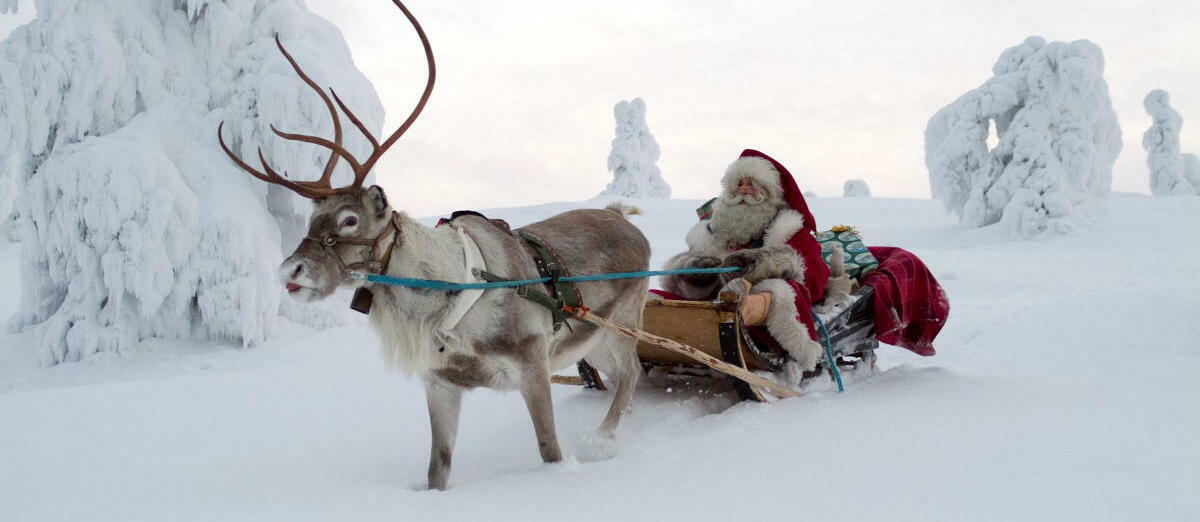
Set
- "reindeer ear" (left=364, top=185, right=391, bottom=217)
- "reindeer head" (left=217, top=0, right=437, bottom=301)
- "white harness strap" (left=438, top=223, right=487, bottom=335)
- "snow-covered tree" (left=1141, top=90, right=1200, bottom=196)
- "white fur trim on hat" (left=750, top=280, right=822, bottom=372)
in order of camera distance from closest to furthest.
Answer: "reindeer head" (left=217, top=0, right=437, bottom=301)
"reindeer ear" (left=364, top=185, right=391, bottom=217)
"white harness strap" (left=438, top=223, right=487, bottom=335)
"white fur trim on hat" (left=750, top=280, right=822, bottom=372)
"snow-covered tree" (left=1141, top=90, right=1200, bottom=196)

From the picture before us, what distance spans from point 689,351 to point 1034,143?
820 inches

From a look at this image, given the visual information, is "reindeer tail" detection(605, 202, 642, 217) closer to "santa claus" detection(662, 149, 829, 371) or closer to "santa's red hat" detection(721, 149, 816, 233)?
"santa claus" detection(662, 149, 829, 371)

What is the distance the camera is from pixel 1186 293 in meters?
7.50

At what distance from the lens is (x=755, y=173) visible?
4773mm

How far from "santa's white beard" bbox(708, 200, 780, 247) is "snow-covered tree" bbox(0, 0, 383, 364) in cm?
598

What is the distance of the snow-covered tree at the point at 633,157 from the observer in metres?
39.1

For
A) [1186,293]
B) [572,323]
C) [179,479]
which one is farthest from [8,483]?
[1186,293]

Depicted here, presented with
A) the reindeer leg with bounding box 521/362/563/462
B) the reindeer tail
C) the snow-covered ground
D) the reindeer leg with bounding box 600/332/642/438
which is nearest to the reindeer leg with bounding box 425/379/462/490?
the snow-covered ground

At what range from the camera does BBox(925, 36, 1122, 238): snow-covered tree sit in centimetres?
1980

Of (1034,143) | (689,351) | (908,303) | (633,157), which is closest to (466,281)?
(689,351)

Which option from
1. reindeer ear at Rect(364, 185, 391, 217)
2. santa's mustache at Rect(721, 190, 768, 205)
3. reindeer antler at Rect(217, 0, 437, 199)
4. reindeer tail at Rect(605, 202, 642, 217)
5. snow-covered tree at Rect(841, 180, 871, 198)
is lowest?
snow-covered tree at Rect(841, 180, 871, 198)

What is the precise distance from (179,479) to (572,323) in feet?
6.75

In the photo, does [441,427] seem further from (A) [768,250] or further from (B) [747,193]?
(B) [747,193]

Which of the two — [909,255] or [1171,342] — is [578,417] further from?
[1171,342]
